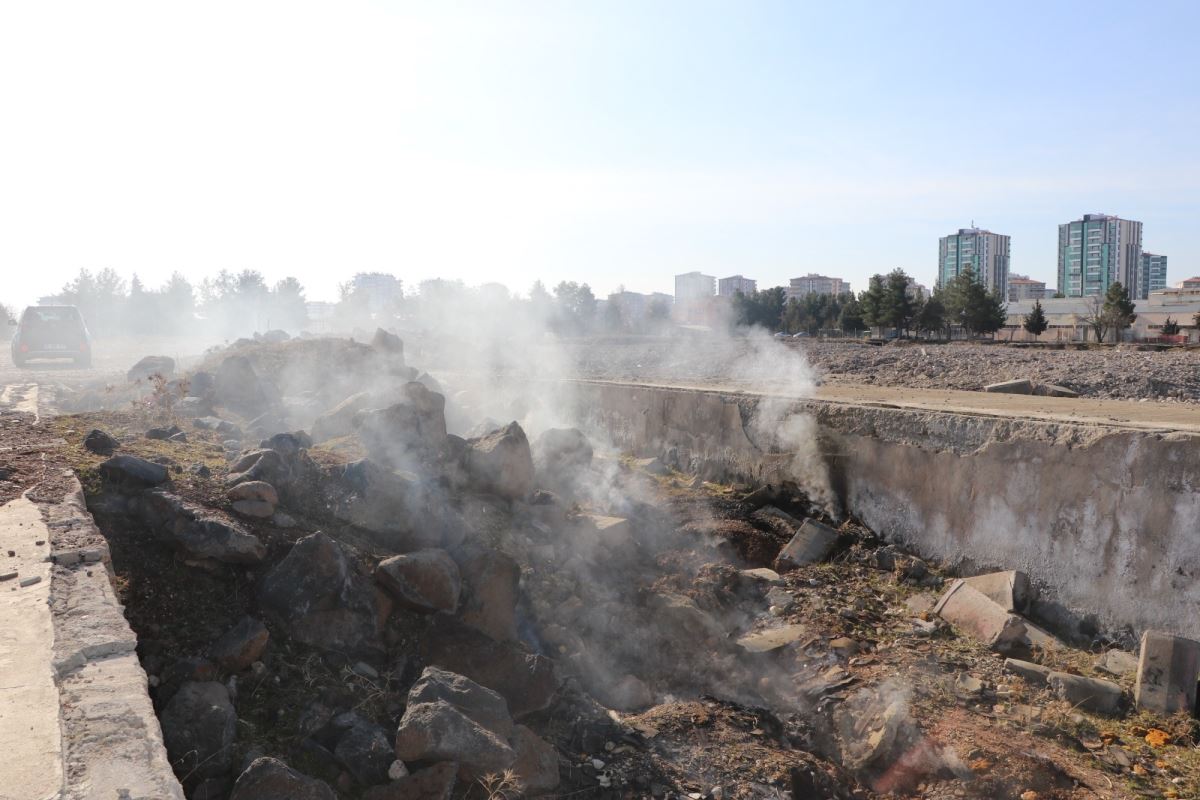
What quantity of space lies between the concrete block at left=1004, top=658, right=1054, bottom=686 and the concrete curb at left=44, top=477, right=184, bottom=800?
4790 millimetres

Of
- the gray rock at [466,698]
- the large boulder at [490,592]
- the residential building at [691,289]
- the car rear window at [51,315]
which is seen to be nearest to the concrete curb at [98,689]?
the gray rock at [466,698]

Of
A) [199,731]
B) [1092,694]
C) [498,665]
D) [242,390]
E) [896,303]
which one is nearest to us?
[199,731]

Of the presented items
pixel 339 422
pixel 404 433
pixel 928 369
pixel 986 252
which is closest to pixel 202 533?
pixel 404 433

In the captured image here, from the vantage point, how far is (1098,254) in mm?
87000

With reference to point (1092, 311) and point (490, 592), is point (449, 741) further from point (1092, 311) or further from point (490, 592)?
point (1092, 311)

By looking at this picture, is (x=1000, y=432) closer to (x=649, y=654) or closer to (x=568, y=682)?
(x=649, y=654)

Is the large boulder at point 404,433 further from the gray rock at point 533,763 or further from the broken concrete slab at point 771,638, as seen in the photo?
the gray rock at point 533,763

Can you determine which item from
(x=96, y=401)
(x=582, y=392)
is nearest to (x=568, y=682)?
(x=582, y=392)

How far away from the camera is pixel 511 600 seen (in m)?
5.02

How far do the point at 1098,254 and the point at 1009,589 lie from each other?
325 ft

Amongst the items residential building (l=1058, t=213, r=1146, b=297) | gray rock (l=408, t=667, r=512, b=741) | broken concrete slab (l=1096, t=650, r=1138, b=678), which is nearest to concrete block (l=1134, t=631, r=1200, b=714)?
broken concrete slab (l=1096, t=650, r=1138, b=678)

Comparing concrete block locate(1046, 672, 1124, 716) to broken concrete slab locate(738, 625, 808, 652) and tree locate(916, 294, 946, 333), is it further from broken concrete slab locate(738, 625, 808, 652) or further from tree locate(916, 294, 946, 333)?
tree locate(916, 294, 946, 333)

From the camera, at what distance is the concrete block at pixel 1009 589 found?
5562mm

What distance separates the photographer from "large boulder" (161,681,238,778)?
313cm
